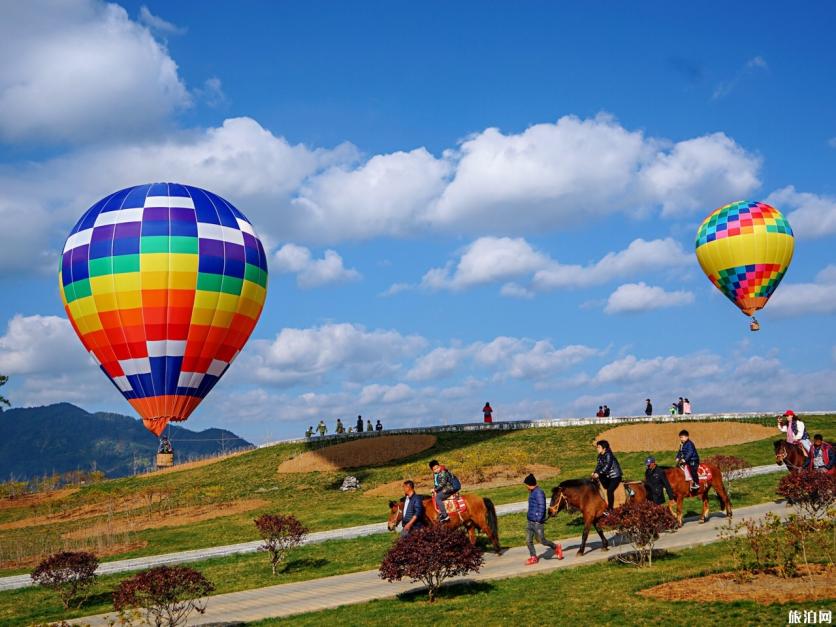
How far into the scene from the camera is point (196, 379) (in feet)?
129

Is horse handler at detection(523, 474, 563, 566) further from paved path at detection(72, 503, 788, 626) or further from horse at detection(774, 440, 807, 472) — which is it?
horse at detection(774, 440, 807, 472)

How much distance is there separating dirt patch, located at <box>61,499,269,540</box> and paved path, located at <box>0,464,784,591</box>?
11422 mm

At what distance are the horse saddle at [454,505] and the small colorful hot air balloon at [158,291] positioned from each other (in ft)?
66.8

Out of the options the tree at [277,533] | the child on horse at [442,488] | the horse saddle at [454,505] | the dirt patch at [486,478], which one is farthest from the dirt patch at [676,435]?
the child on horse at [442,488]

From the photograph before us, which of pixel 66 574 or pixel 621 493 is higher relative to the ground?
pixel 621 493

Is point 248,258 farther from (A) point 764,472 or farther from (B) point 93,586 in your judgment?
(A) point 764,472

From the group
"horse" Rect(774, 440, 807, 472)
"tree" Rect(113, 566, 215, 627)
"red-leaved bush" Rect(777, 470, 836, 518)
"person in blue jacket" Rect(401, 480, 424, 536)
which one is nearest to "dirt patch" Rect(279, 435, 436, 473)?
"horse" Rect(774, 440, 807, 472)

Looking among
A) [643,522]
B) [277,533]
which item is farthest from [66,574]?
[643,522]

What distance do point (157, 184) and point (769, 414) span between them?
4356 centimetres

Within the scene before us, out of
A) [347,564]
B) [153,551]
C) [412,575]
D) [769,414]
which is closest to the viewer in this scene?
[412,575]

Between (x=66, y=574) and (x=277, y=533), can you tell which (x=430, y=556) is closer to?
(x=277, y=533)

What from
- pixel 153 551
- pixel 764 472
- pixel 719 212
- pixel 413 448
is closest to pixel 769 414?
pixel 719 212

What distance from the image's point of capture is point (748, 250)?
60.2m

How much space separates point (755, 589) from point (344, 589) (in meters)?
10.3
